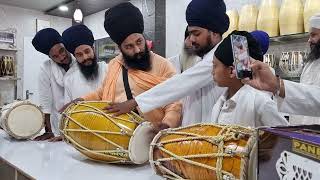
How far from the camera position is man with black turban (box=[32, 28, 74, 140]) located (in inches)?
109

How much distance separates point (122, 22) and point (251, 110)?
0.95 meters

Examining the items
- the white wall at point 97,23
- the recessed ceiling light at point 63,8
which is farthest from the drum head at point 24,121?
the recessed ceiling light at point 63,8

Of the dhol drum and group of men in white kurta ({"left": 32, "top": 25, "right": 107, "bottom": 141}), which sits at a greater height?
group of men in white kurta ({"left": 32, "top": 25, "right": 107, "bottom": 141})

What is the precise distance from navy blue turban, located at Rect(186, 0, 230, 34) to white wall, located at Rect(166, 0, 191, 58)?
3.38 m

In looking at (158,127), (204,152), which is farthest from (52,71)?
(204,152)

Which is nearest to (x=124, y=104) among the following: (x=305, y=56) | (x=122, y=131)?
(x=122, y=131)

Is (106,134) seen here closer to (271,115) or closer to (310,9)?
(271,115)

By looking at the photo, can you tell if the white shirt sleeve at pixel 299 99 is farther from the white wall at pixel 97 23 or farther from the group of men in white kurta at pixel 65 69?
the white wall at pixel 97 23

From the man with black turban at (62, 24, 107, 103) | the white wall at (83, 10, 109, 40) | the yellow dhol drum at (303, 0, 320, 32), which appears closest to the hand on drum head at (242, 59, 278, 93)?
the man with black turban at (62, 24, 107, 103)

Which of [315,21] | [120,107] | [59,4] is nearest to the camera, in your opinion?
[120,107]

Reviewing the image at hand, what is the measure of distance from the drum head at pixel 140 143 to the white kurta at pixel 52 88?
1558 millimetres

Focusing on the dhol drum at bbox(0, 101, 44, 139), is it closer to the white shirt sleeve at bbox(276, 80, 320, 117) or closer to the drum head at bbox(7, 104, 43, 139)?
the drum head at bbox(7, 104, 43, 139)

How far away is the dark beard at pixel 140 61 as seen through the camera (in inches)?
73.9

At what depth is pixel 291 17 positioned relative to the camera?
3.40 meters
